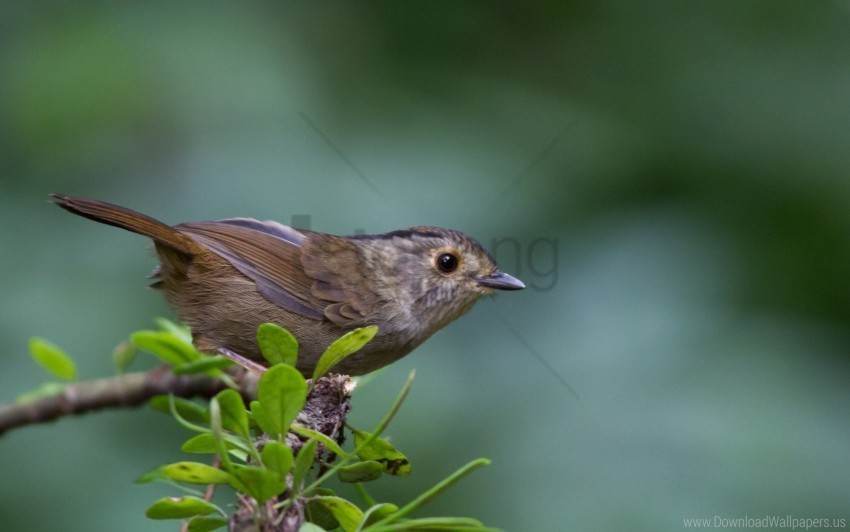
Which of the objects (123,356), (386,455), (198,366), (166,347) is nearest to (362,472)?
(386,455)

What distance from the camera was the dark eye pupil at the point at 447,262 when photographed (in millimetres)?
4082

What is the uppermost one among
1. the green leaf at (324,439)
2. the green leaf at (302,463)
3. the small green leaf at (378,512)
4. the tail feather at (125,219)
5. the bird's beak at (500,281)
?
the bird's beak at (500,281)

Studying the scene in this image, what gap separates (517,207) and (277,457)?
2882 mm

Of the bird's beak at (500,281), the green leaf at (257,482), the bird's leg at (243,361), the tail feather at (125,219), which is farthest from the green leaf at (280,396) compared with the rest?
the bird's beak at (500,281)

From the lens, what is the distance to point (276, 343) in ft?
6.18

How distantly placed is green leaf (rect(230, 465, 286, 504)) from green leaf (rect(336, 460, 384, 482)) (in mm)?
274

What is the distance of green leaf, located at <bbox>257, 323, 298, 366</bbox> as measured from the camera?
1.85 m

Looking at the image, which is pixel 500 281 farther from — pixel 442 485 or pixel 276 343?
pixel 442 485

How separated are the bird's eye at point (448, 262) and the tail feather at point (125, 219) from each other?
3.61 ft

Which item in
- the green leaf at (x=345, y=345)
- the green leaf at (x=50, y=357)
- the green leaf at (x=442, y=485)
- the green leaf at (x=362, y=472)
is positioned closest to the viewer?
the green leaf at (x=442, y=485)

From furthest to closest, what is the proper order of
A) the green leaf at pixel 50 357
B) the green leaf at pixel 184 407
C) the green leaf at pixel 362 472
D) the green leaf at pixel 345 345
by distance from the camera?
the green leaf at pixel 50 357, the green leaf at pixel 184 407, the green leaf at pixel 345 345, the green leaf at pixel 362 472

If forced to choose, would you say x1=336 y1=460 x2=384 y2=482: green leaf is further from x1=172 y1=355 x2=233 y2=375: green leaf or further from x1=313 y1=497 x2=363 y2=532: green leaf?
x1=172 y1=355 x2=233 y2=375: green leaf

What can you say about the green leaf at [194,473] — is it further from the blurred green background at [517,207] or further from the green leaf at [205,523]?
the blurred green background at [517,207]

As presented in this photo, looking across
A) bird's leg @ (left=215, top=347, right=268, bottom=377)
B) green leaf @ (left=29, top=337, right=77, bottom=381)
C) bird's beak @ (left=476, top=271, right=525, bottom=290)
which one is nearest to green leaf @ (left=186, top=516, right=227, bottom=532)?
green leaf @ (left=29, top=337, right=77, bottom=381)
